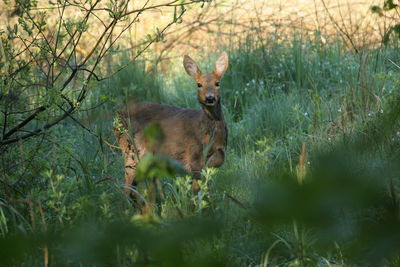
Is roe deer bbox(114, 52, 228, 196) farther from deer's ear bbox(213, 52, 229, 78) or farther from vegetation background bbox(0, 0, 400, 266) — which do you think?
vegetation background bbox(0, 0, 400, 266)

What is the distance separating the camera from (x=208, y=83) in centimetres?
540

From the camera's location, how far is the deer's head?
5.18 m

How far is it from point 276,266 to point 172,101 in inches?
181

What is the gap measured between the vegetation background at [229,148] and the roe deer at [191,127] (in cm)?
21

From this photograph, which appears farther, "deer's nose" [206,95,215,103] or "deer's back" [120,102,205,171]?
"deer's back" [120,102,205,171]

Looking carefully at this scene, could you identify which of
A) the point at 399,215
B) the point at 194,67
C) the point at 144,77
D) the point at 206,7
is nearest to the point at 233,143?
the point at 194,67

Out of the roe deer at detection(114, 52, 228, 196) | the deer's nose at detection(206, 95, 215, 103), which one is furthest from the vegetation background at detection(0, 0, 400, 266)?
the deer's nose at detection(206, 95, 215, 103)

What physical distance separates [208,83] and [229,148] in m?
0.60

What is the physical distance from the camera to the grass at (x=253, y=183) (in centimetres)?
84

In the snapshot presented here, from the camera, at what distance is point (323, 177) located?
0.78 m

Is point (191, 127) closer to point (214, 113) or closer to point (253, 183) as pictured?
point (214, 113)

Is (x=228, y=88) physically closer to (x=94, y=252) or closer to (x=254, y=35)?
(x=254, y=35)

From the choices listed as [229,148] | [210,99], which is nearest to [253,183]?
[210,99]

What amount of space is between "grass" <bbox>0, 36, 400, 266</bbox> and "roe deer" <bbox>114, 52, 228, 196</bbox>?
0.70 feet
